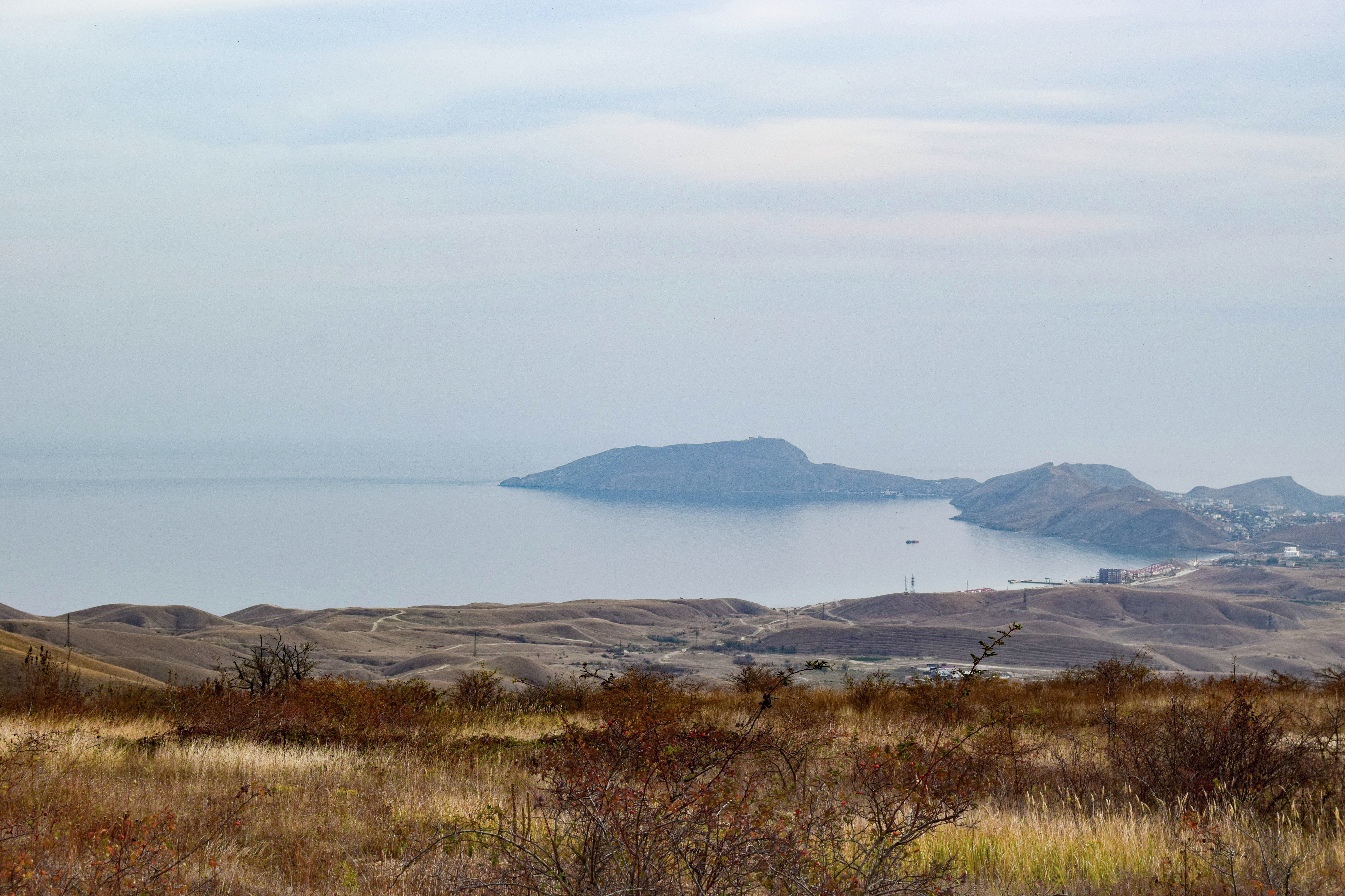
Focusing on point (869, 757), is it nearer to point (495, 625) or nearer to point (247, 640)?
point (247, 640)

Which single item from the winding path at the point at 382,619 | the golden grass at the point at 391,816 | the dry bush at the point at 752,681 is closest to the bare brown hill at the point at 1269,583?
the winding path at the point at 382,619

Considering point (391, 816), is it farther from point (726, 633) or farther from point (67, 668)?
point (726, 633)

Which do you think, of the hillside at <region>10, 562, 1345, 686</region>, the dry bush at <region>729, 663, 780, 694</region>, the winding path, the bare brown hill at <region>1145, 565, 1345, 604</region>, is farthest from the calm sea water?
the dry bush at <region>729, 663, 780, 694</region>

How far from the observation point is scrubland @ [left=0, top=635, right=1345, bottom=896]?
4105mm

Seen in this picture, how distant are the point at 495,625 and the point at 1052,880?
8810 centimetres

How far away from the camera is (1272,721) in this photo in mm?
6992

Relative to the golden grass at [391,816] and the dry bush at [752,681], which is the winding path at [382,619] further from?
the golden grass at [391,816]

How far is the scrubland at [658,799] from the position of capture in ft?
13.5

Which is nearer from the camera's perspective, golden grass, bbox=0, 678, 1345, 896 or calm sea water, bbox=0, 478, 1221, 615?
golden grass, bbox=0, 678, 1345, 896

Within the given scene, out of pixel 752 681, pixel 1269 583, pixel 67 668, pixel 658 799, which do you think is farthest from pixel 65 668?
pixel 1269 583

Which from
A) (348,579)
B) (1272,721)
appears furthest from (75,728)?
(348,579)

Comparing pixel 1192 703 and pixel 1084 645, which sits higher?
pixel 1192 703

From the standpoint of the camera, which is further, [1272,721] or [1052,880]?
[1272,721]

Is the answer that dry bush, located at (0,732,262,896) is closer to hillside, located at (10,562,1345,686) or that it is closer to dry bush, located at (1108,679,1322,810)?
dry bush, located at (1108,679,1322,810)
